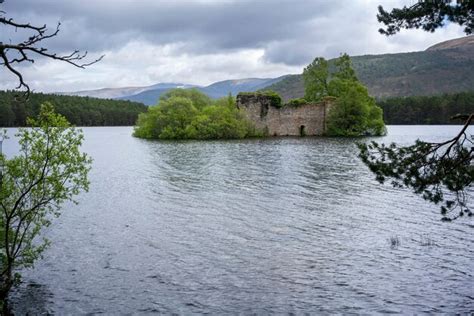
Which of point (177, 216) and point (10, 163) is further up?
point (10, 163)

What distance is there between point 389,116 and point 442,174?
136894 mm

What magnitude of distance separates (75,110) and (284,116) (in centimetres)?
8809

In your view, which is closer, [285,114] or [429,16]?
[429,16]

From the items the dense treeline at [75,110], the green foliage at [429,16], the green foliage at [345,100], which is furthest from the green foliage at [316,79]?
the green foliage at [429,16]

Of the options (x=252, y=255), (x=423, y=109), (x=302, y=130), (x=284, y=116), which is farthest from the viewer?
(x=423, y=109)

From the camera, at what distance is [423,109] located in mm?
132500

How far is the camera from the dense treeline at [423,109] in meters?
121

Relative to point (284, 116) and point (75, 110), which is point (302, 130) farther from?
point (75, 110)

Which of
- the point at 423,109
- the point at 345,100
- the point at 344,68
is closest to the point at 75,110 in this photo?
the point at 344,68

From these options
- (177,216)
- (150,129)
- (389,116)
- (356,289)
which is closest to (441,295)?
(356,289)

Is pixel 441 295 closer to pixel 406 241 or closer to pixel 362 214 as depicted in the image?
pixel 406 241

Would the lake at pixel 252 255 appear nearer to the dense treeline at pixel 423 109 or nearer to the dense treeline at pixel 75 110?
the dense treeline at pixel 75 110

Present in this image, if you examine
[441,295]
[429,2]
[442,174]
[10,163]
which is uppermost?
[429,2]

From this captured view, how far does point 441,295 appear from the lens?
10.9 meters
